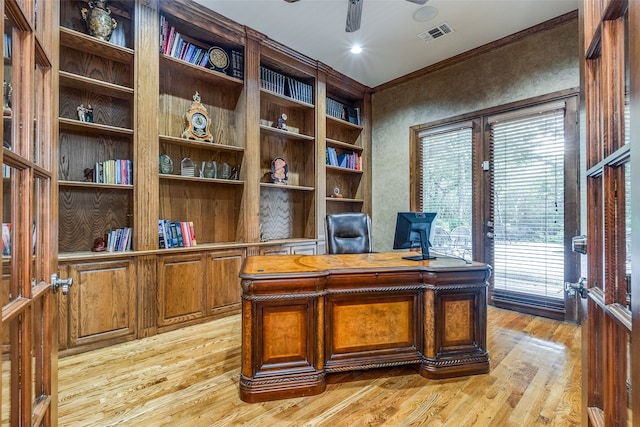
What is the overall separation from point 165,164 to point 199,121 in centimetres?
61

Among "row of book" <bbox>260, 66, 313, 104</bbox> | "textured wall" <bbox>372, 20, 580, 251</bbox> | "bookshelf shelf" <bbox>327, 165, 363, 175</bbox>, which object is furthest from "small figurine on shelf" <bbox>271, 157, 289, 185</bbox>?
"textured wall" <bbox>372, 20, 580, 251</bbox>

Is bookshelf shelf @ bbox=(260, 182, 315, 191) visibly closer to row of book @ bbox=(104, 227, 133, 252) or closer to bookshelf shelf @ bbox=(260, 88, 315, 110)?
bookshelf shelf @ bbox=(260, 88, 315, 110)

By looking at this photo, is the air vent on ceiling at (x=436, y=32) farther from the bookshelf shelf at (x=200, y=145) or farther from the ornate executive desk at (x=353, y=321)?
the ornate executive desk at (x=353, y=321)

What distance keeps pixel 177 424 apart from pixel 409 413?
1.27m

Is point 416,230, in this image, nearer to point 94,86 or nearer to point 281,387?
point 281,387

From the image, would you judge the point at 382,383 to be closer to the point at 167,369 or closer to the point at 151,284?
the point at 167,369

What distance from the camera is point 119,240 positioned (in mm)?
2832

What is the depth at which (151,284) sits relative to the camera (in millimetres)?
2893

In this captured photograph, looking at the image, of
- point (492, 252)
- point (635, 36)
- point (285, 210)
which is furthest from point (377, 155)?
point (635, 36)

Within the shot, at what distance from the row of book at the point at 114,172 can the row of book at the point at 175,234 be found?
0.49 m

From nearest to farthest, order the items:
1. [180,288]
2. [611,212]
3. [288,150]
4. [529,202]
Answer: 1. [611,212]
2. [180,288]
3. [529,202]
4. [288,150]

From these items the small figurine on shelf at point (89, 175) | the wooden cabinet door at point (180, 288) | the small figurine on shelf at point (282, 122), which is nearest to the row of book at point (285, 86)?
the small figurine on shelf at point (282, 122)

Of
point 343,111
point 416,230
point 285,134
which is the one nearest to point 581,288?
point 416,230

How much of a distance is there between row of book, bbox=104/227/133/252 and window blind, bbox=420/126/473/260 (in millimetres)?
3436
